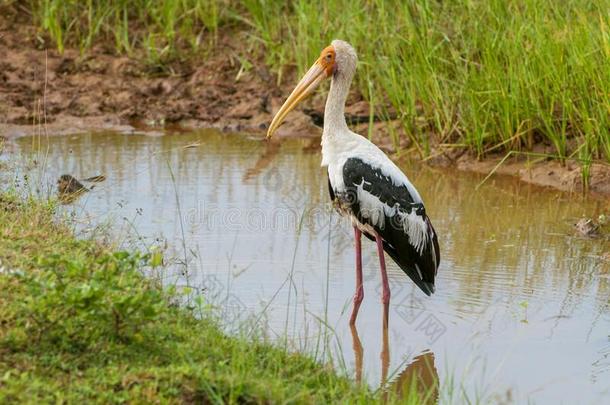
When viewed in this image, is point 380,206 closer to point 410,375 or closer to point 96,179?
point 410,375

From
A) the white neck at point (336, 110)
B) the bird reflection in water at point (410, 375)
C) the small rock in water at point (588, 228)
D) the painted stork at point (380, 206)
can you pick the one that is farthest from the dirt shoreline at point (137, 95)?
the bird reflection in water at point (410, 375)

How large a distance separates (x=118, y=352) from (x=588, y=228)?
3639mm

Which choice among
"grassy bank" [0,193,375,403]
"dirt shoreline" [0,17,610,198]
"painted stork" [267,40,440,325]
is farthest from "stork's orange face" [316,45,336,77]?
"dirt shoreline" [0,17,610,198]

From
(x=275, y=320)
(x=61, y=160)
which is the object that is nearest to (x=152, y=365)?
(x=275, y=320)

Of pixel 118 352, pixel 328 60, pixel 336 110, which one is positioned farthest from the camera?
pixel 328 60

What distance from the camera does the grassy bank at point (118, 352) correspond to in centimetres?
360

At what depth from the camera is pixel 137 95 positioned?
9.91 meters

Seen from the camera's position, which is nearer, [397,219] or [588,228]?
[397,219]

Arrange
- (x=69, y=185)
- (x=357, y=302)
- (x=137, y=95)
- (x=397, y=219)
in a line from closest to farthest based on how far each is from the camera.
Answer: (x=357, y=302) < (x=397, y=219) < (x=69, y=185) < (x=137, y=95)

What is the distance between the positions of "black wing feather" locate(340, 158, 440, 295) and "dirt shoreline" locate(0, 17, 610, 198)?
3.05 metres

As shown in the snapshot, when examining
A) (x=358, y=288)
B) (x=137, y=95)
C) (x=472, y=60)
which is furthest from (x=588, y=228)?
(x=137, y=95)

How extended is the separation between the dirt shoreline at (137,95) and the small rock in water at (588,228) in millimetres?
2252

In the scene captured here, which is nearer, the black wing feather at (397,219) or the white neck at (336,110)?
the black wing feather at (397,219)

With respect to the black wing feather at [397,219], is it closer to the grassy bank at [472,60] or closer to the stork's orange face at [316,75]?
the stork's orange face at [316,75]
